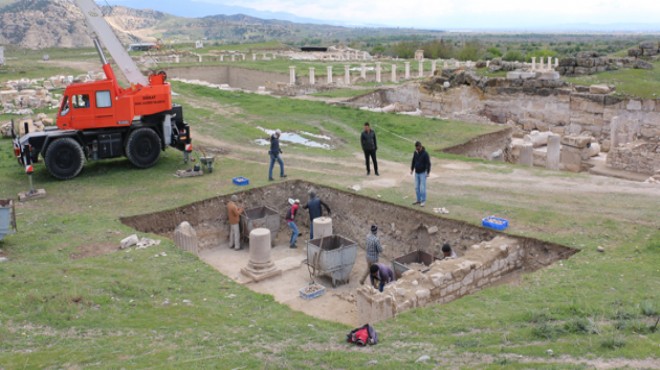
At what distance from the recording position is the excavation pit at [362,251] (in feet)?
41.0

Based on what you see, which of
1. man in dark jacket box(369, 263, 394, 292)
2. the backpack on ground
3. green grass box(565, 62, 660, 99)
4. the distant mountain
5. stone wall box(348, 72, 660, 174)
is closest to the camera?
the backpack on ground

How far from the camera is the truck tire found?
1978 centimetres

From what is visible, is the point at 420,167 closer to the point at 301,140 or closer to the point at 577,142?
the point at 301,140

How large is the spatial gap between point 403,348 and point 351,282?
7209mm

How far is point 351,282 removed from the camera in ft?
53.5

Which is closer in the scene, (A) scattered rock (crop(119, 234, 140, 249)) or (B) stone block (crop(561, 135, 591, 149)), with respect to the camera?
(A) scattered rock (crop(119, 234, 140, 249))

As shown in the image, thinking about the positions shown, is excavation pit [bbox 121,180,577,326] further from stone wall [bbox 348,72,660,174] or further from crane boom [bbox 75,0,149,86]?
stone wall [bbox 348,72,660,174]

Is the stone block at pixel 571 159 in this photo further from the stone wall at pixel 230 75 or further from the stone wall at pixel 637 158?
the stone wall at pixel 230 75

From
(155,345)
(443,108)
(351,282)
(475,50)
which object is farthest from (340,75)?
(155,345)

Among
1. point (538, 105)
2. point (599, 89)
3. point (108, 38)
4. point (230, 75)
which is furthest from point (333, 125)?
point (230, 75)

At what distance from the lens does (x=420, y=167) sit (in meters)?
16.4

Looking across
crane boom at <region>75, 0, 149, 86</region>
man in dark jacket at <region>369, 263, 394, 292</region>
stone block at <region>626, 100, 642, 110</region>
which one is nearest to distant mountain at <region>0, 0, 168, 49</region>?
crane boom at <region>75, 0, 149, 86</region>

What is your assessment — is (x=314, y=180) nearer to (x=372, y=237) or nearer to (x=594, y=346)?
(x=372, y=237)

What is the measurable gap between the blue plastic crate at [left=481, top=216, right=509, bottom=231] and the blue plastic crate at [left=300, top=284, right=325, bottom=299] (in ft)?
14.7
